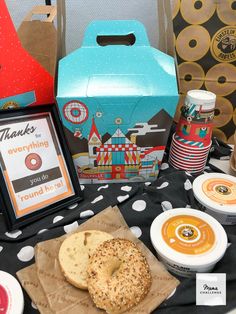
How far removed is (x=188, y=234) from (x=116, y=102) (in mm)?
341

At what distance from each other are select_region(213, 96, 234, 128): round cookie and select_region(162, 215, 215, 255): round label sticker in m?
0.46

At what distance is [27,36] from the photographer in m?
0.85

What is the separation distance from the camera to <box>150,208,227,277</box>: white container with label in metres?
0.61

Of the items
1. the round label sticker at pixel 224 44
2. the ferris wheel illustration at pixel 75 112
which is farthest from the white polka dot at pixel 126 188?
the round label sticker at pixel 224 44

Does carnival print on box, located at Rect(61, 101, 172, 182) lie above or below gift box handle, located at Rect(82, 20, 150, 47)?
below

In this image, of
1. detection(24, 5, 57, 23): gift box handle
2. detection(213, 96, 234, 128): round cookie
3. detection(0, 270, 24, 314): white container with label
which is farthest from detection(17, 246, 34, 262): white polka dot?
detection(213, 96, 234, 128): round cookie

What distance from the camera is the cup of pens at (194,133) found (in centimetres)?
84

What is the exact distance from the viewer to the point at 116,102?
2.43ft

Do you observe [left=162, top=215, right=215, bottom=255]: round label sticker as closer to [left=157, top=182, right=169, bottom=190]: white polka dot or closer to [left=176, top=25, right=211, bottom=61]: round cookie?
[left=157, top=182, right=169, bottom=190]: white polka dot

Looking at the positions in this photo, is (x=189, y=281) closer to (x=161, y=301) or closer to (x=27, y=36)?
(x=161, y=301)

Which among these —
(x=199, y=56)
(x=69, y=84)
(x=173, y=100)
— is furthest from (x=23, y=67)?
(x=199, y=56)

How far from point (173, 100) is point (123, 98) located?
121mm

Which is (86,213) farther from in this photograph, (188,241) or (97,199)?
(188,241)

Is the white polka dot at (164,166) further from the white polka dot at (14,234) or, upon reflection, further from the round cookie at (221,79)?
the white polka dot at (14,234)
